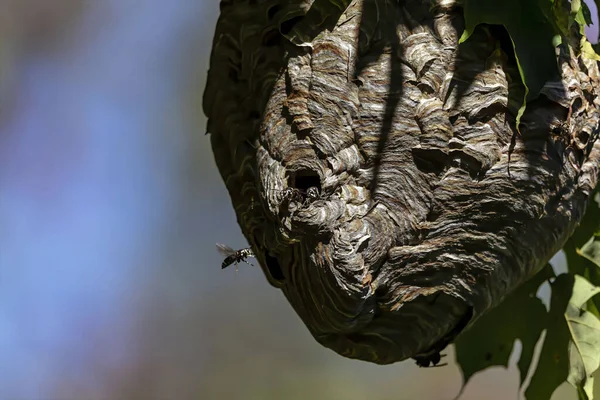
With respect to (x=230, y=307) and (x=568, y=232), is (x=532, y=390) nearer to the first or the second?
(x=568, y=232)

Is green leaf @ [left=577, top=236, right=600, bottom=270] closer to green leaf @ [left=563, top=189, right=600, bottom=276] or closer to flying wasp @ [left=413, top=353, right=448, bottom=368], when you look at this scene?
green leaf @ [left=563, top=189, right=600, bottom=276]

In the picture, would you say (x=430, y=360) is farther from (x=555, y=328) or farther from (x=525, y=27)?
(x=525, y=27)

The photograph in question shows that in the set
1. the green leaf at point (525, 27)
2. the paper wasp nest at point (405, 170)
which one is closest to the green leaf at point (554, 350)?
the paper wasp nest at point (405, 170)

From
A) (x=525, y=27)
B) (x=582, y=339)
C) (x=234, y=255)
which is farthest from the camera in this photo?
(x=234, y=255)

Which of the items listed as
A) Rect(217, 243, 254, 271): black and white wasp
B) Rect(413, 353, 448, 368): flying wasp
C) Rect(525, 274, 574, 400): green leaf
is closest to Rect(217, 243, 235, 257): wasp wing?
Rect(217, 243, 254, 271): black and white wasp

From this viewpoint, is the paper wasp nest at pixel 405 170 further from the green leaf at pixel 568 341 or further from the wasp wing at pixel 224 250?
the wasp wing at pixel 224 250

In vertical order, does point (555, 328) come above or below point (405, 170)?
below

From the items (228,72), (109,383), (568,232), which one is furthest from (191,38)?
(568,232)

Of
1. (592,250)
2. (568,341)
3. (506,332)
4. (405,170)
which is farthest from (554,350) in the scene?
(405,170)
